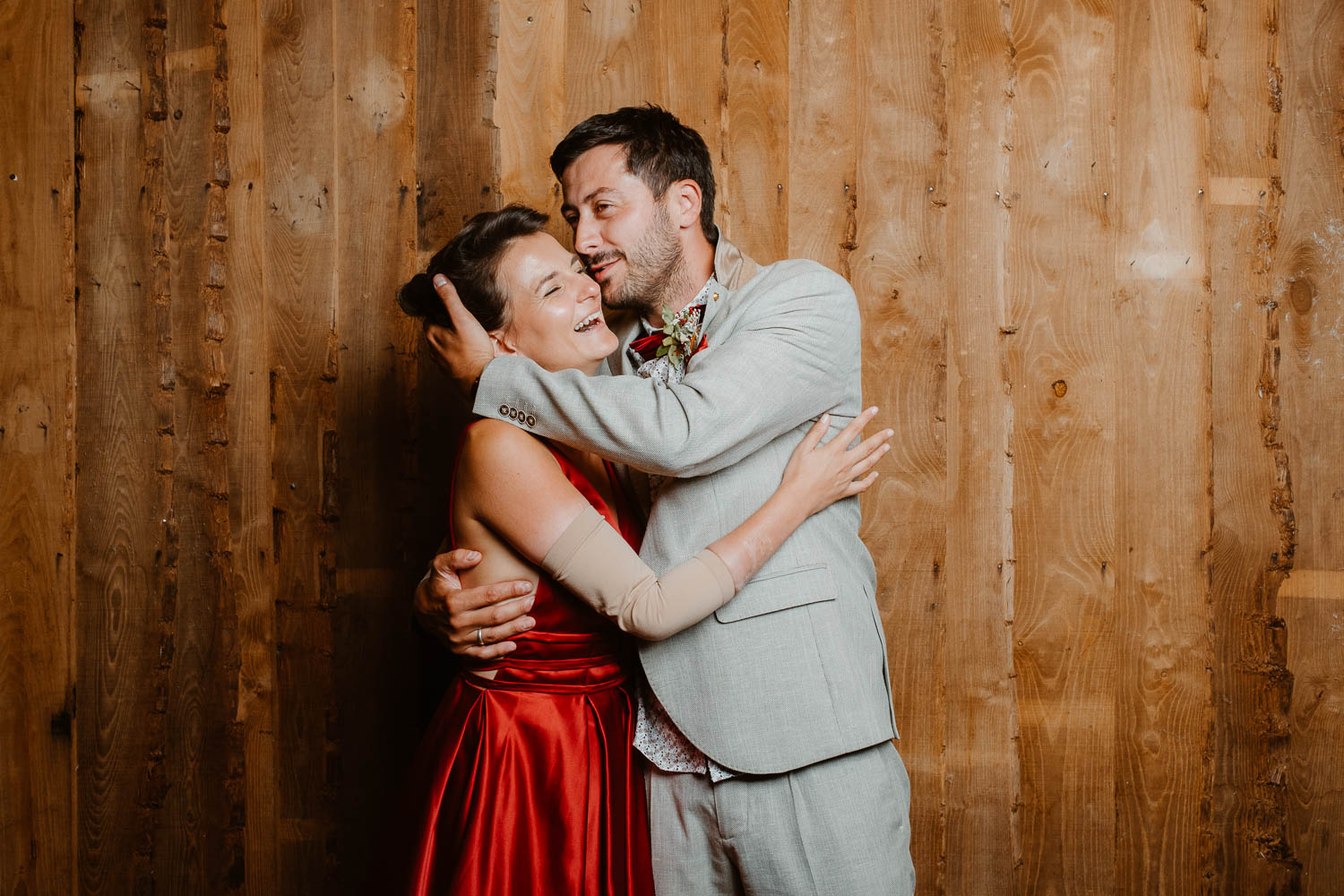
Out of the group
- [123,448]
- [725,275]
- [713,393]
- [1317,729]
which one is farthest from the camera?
[123,448]

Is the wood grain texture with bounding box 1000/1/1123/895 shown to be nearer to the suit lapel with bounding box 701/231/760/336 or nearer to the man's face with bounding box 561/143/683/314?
the suit lapel with bounding box 701/231/760/336

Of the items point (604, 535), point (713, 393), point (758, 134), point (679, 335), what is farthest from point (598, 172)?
point (604, 535)

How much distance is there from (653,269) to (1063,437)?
1093 mm

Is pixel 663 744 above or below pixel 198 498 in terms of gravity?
below

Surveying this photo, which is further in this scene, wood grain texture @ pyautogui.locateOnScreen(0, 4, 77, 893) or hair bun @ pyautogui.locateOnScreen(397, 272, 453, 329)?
wood grain texture @ pyautogui.locateOnScreen(0, 4, 77, 893)

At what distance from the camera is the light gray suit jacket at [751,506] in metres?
1.30

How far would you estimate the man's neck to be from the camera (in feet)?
5.71

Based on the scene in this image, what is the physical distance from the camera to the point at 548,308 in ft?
5.06

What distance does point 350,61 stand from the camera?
2.22 metres

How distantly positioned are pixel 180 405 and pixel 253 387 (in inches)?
8.7

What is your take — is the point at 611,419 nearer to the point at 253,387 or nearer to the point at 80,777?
the point at 253,387

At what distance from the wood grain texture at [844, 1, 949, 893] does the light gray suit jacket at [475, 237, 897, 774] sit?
2.06 ft

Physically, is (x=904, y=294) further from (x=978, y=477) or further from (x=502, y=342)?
(x=502, y=342)

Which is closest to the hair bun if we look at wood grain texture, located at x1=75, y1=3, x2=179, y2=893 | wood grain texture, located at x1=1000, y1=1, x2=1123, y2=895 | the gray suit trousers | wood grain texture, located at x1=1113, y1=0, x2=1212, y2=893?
the gray suit trousers
